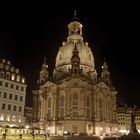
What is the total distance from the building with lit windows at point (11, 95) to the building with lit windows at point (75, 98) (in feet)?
59.2

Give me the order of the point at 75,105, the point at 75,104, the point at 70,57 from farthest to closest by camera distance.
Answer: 1. the point at 70,57
2. the point at 75,104
3. the point at 75,105

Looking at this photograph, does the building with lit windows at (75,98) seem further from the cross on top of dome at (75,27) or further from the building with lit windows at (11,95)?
the building with lit windows at (11,95)

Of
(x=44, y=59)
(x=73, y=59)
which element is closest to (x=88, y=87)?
(x=73, y=59)

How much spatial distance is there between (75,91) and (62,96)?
6.66 metres

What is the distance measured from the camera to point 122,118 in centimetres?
18262

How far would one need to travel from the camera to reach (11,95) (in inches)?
3617

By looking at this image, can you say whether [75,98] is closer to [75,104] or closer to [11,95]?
[75,104]

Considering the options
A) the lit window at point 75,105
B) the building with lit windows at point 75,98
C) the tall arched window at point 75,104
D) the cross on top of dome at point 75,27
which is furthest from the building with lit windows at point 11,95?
the cross on top of dome at point 75,27

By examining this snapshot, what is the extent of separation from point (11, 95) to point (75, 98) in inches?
1321

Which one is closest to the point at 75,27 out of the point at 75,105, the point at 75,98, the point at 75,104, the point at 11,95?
the point at 75,98

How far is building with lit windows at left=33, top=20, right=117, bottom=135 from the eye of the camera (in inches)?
4508

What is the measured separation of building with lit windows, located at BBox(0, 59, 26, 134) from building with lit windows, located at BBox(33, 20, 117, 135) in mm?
18057

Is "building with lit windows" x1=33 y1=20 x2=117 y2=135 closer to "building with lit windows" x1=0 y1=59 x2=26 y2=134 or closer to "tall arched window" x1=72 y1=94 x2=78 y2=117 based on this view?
"tall arched window" x1=72 y1=94 x2=78 y2=117

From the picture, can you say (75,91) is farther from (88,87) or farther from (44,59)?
(44,59)
